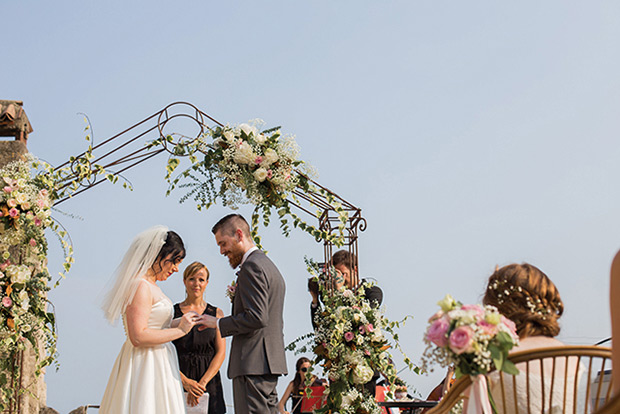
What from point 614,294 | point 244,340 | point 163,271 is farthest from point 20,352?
point 614,294

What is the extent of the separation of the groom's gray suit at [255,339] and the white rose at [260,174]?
85cm

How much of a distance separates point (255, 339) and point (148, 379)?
755 millimetres

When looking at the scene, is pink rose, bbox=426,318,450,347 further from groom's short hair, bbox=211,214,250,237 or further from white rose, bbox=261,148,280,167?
white rose, bbox=261,148,280,167

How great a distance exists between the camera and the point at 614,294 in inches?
59.7

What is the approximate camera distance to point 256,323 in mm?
4465

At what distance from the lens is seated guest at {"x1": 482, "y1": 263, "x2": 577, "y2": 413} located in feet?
7.77

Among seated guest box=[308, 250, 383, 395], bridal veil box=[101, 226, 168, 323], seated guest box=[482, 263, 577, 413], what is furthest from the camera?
seated guest box=[308, 250, 383, 395]

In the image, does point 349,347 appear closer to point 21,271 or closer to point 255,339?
point 255,339

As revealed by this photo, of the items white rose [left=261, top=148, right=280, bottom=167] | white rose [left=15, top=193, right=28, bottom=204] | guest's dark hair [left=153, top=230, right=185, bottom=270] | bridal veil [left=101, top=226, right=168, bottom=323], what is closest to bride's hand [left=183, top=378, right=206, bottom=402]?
bridal veil [left=101, top=226, right=168, bottom=323]

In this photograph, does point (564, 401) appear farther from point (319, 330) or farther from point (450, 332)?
point (319, 330)

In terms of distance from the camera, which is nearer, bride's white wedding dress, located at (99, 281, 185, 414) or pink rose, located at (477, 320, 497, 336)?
pink rose, located at (477, 320, 497, 336)

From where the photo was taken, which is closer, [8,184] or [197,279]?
[8,184]

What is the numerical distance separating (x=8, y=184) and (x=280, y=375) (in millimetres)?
2606

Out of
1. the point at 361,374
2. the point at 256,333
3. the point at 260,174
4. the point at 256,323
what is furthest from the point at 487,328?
the point at 361,374
